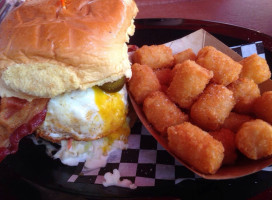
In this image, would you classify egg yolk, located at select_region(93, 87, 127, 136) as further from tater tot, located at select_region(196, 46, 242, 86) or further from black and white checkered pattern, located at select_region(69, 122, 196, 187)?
tater tot, located at select_region(196, 46, 242, 86)

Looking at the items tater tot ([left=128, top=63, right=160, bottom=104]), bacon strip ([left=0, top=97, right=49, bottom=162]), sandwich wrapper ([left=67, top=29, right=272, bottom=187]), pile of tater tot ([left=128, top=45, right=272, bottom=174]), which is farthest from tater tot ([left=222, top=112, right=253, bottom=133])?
bacon strip ([left=0, top=97, right=49, bottom=162])

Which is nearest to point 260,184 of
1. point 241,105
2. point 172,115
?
point 241,105

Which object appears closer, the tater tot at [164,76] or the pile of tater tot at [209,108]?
the pile of tater tot at [209,108]

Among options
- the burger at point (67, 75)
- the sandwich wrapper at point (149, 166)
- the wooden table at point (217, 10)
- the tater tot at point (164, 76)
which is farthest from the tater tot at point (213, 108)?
the wooden table at point (217, 10)

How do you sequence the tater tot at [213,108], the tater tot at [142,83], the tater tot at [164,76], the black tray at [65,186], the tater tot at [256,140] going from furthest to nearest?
1. the tater tot at [164,76]
2. the tater tot at [142,83]
3. the tater tot at [213,108]
4. the black tray at [65,186]
5. the tater tot at [256,140]

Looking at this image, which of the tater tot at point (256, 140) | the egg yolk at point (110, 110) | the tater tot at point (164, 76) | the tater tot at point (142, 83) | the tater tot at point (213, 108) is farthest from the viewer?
the tater tot at point (164, 76)

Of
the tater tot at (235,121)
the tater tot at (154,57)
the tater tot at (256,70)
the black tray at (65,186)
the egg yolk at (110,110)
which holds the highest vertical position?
the tater tot at (256,70)

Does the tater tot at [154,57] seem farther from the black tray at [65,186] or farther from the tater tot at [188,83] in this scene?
the black tray at [65,186]
